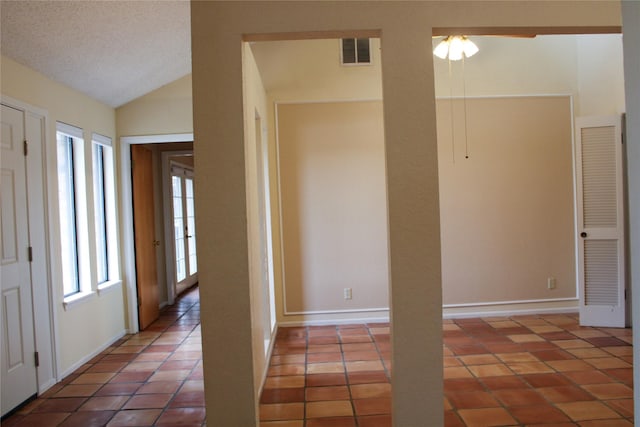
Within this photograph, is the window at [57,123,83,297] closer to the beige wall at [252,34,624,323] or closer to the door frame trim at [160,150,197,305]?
the beige wall at [252,34,624,323]

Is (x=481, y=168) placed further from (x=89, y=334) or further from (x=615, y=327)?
(x=89, y=334)

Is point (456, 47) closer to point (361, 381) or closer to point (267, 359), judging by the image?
point (361, 381)

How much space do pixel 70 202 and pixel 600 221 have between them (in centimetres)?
517

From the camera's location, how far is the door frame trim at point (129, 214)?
4441 mm

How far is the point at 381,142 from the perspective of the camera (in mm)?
4582

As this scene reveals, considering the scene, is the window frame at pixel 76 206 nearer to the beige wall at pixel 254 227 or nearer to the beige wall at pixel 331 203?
the beige wall at pixel 254 227

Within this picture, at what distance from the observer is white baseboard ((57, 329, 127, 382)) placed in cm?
336

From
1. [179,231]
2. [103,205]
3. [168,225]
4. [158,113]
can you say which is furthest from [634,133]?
[179,231]

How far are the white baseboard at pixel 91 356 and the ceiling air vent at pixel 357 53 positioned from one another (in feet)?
12.6

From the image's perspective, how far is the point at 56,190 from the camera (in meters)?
3.29

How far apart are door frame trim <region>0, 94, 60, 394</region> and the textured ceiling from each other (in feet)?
1.37

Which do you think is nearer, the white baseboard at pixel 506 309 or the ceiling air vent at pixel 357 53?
the ceiling air vent at pixel 357 53

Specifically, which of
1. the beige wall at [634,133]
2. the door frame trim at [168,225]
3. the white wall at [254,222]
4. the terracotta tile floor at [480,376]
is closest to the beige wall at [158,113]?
the white wall at [254,222]

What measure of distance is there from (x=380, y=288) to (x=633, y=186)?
381 centimetres
